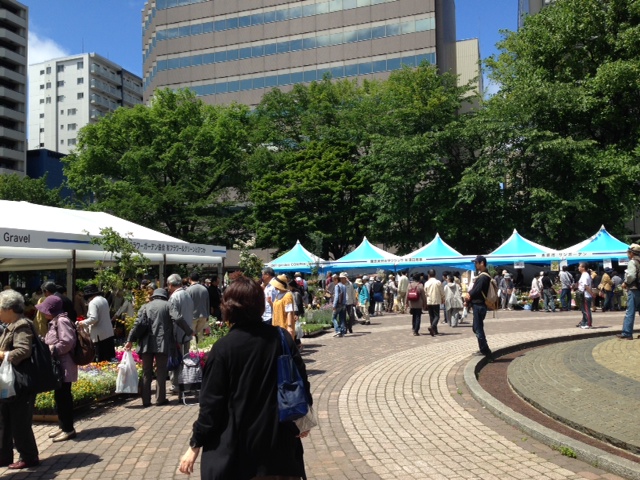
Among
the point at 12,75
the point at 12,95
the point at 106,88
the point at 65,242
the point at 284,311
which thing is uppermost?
the point at 106,88

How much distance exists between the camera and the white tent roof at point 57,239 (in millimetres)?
11766

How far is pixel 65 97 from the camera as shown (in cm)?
11175

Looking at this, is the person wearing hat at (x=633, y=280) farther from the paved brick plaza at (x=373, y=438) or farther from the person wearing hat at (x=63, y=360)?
the person wearing hat at (x=63, y=360)

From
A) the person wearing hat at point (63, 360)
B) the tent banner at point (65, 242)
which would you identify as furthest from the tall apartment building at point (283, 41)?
the person wearing hat at point (63, 360)

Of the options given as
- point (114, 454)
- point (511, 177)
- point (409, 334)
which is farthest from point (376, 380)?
point (511, 177)

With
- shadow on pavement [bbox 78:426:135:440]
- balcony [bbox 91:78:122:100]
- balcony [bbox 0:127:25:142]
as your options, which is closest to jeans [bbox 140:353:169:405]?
shadow on pavement [bbox 78:426:135:440]

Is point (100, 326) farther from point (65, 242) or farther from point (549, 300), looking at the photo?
point (549, 300)

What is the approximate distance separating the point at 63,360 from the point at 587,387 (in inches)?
251

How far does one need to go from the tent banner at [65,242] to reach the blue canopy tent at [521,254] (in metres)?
13.9

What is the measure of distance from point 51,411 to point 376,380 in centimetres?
466

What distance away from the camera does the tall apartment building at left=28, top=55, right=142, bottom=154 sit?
110 meters

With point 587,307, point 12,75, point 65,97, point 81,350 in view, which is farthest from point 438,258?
point 65,97

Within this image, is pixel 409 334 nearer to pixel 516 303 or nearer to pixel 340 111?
pixel 516 303

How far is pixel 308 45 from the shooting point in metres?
58.4
